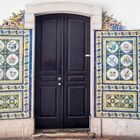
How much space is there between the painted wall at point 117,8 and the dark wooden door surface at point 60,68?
1.68 ft

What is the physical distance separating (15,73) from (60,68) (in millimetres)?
1053

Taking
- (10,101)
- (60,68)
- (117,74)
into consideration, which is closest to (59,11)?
(60,68)

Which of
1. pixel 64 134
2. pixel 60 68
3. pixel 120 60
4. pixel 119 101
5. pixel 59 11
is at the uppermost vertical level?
pixel 59 11

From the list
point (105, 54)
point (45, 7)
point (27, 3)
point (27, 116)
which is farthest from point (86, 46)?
point (27, 116)

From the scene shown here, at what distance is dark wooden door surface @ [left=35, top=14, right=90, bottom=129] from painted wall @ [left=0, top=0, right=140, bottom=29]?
512 millimetres

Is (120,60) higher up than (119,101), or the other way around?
(120,60)

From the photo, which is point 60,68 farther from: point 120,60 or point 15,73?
point 120,60

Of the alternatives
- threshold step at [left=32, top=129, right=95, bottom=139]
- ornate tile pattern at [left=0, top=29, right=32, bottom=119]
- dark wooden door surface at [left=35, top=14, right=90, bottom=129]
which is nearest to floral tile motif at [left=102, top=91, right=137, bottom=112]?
dark wooden door surface at [left=35, top=14, right=90, bottom=129]

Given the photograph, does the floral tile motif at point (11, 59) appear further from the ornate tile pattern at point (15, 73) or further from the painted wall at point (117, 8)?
the painted wall at point (117, 8)

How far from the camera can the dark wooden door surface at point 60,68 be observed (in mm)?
6043

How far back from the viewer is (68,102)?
20.0 feet

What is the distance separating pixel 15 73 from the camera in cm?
573

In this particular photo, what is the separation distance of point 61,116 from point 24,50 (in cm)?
178

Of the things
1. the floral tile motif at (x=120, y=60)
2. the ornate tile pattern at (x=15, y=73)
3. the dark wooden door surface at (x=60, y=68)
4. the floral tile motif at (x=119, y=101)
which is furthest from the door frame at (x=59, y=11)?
the floral tile motif at (x=119, y=101)
